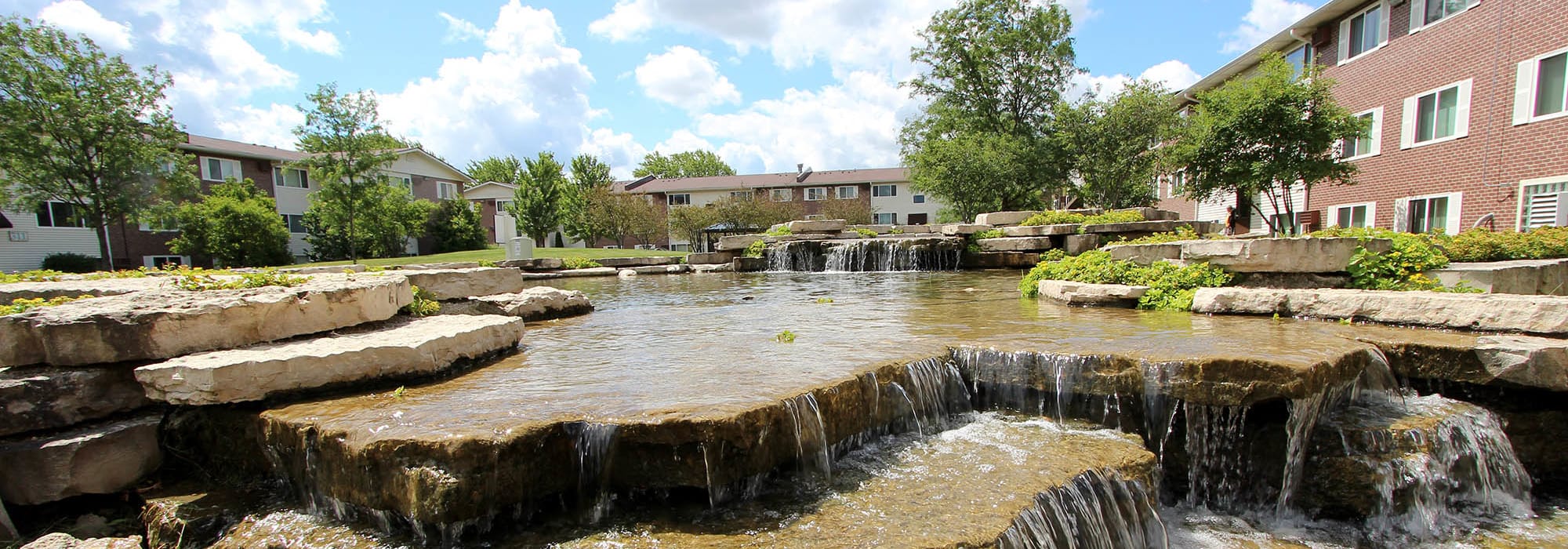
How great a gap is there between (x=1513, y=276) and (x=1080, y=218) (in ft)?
35.1

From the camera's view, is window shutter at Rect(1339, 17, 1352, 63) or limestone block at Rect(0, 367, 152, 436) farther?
window shutter at Rect(1339, 17, 1352, 63)

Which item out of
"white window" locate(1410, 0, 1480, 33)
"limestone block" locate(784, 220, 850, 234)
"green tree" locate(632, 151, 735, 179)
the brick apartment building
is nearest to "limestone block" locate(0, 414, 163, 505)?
the brick apartment building

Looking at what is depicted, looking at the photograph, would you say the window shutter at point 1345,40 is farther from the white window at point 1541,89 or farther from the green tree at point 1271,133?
the green tree at point 1271,133

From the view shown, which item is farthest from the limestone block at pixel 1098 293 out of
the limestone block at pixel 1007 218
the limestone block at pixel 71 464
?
the limestone block at pixel 1007 218

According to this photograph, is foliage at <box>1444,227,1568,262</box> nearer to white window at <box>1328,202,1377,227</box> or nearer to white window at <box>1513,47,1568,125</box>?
white window at <box>1513,47,1568,125</box>

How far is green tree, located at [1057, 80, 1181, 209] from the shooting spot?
76.5 feet

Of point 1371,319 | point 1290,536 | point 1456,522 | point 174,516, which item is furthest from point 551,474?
point 1371,319

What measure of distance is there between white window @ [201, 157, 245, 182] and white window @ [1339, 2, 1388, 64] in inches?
1705

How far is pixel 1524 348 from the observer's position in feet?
15.3

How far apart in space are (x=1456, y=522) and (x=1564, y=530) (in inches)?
24.2

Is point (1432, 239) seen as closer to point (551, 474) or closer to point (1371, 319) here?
point (1371, 319)

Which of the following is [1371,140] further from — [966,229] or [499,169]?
[499,169]

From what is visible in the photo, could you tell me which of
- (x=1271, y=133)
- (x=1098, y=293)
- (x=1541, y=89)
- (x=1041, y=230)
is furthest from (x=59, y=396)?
(x=1541, y=89)

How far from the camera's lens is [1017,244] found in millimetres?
16359
